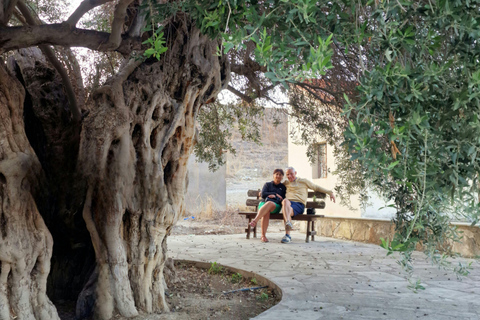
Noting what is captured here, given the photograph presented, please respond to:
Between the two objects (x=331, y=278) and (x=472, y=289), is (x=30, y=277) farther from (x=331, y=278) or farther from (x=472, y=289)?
(x=472, y=289)

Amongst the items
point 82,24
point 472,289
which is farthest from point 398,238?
point 82,24

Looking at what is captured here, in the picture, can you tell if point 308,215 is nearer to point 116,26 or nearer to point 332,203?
point 332,203

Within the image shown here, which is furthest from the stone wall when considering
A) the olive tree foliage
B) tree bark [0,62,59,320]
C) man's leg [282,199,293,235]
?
the olive tree foliage

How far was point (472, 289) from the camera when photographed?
16.1 ft

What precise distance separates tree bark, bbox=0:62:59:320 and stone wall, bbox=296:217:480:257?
246 inches

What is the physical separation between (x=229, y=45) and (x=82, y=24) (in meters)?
5.41

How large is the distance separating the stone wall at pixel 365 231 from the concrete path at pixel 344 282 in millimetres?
817

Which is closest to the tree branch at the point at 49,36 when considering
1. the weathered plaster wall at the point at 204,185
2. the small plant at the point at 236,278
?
the small plant at the point at 236,278

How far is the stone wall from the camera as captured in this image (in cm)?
755

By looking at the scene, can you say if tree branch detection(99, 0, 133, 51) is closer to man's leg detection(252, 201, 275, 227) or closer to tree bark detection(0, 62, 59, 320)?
tree bark detection(0, 62, 59, 320)

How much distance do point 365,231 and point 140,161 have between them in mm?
7158

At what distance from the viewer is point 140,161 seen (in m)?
4.28

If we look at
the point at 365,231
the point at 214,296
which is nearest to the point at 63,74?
the point at 214,296

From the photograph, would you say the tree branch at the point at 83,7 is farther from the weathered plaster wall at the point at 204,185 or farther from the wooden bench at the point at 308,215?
the weathered plaster wall at the point at 204,185
